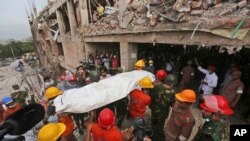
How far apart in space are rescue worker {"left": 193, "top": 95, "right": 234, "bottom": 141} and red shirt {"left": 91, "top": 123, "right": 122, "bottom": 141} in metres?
1.18

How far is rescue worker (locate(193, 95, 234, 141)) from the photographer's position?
271 cm

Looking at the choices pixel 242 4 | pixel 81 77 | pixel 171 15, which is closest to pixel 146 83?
pixel 171 15

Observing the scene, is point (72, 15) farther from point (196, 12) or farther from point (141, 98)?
point (141, 98)

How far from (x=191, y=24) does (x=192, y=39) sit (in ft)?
1.27

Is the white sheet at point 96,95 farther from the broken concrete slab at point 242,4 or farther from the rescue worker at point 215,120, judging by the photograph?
the broken concrete slab at point 242,4

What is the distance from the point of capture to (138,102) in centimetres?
400

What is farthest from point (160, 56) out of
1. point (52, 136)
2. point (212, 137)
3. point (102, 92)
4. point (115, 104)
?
point (52, 136)

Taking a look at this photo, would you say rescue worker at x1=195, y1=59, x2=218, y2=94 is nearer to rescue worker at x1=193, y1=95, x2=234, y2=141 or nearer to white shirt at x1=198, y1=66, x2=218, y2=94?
white shirt at x1=198, y1=66, x2=218, y2=94

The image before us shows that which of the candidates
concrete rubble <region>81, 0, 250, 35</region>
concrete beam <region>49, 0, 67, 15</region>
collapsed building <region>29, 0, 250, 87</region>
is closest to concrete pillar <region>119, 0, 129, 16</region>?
collapsed building <region>29, 0, 250, 87</region>

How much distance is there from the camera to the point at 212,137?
2.68 m

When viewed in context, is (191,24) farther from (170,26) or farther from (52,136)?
(52,136)

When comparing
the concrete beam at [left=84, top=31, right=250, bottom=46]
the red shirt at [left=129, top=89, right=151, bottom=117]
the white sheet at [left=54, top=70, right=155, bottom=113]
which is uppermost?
the concrete beam at [left=84, top=31, right=250, bottom=46]

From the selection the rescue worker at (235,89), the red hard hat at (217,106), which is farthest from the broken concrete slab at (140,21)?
the red hard hat at (217,106)

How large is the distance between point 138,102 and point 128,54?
4187 millimetres
